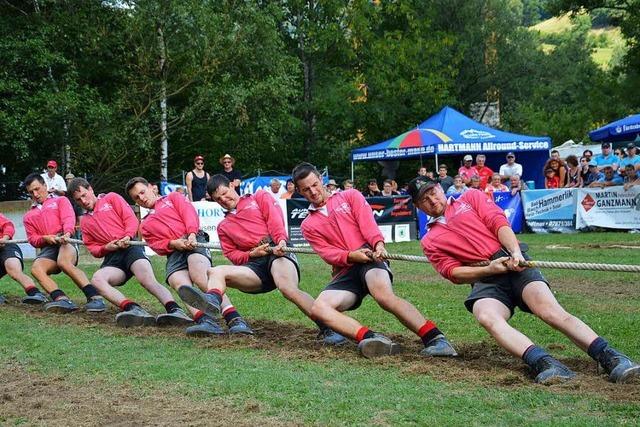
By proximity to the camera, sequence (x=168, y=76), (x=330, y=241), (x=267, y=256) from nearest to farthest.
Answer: (x=330, y=241) → (x=267, y=256) → (x=168, y=76)

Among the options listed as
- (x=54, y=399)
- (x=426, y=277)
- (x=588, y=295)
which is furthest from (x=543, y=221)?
(x=54, y=399)

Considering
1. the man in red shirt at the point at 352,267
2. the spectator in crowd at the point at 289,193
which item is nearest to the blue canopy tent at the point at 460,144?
the spectator in crowd at the point at 289,193

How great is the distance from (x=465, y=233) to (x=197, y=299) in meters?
2.56

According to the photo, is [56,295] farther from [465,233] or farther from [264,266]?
[465,233]

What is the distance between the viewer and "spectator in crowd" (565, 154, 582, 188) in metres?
21.2

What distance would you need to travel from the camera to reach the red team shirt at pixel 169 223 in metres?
9.81

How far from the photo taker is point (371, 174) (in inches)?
1426

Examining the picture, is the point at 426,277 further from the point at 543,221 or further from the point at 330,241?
the point at 543,221

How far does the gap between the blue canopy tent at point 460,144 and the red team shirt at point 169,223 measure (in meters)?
15.8

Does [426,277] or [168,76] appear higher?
[168,76]

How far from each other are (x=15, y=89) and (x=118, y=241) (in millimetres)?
14185

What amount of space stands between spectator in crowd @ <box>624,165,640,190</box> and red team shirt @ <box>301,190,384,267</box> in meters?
12.9

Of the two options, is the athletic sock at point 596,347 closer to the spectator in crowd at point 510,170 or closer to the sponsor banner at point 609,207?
the sponsor banner at point 609,207

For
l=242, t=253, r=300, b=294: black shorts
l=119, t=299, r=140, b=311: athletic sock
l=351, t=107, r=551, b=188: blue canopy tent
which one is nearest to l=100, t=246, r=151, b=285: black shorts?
l=119, t=299, r=140, b=311: athletic sock
